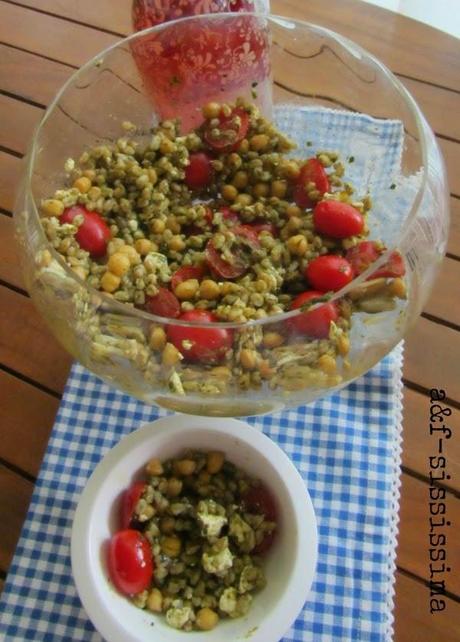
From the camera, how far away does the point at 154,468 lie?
0.60m

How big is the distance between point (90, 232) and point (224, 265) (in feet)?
0.36

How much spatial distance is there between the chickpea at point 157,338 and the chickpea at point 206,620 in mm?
200

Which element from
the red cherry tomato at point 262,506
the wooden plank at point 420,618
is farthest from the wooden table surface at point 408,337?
the red cherry tomato at point 262,506

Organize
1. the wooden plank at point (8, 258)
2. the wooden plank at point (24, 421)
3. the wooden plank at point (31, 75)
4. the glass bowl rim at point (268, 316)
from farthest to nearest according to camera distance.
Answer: the wooden plank at point (31, 75)
the wooden plank at point (8, 258)
the wooden plank at point (24, 421)
the glass bowl rim at point (268, 316)

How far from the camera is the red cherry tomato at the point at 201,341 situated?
1.59 feet

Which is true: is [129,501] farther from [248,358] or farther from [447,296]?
[447,296]

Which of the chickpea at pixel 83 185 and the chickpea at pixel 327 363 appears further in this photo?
→ the chickpea at pixel 83 185

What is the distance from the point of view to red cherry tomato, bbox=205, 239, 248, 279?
0.59 meters

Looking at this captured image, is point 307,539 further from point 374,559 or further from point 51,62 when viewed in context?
point 51,62

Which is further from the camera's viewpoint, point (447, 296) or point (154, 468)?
point (447, 296)

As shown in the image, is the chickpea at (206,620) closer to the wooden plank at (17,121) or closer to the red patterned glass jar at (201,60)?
the red patterned glass jar at (201,60)

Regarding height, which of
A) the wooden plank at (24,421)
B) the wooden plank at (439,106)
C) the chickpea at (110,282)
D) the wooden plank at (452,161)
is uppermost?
the wooden plank at (439,106)

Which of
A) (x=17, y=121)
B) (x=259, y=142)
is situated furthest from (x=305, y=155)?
(x=17, y=121)

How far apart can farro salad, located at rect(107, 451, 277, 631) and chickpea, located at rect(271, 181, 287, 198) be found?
0.22 meters
